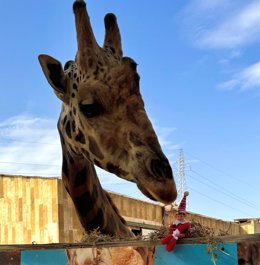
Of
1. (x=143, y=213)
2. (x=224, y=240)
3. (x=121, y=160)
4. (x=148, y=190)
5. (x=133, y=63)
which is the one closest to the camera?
(x=224, y=240)

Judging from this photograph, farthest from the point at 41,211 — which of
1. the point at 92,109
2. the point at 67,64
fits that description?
the point at 92,109

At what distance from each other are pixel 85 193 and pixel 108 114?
1.04 metres

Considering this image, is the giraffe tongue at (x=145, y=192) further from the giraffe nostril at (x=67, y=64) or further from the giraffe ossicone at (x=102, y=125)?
the giraffe nostril at (x=67, y=64)

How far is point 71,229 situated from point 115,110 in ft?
37.4

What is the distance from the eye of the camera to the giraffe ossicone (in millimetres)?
3078

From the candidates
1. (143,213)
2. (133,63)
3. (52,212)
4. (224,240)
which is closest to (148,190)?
(224,240)

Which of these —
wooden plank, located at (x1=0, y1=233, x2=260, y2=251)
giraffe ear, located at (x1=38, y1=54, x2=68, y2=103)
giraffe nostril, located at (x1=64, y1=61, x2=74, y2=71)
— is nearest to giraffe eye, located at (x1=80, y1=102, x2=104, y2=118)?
giraffe ear, located at (x1=38, y1=54, x2=68, y2=103)

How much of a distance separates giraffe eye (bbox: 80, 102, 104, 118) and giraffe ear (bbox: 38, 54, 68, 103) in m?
0.39

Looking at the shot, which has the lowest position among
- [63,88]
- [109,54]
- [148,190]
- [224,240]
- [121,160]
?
[224,240]

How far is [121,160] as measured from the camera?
3.29 m

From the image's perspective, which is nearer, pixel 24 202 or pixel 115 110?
pixel 115 110

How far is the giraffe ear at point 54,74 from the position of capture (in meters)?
3.73

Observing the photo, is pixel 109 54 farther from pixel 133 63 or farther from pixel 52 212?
pixel 52 212

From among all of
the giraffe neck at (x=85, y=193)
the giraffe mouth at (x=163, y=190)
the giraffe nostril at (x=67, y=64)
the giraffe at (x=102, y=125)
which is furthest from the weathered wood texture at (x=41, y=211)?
the giraffe mouth at (x=163, y=190)
